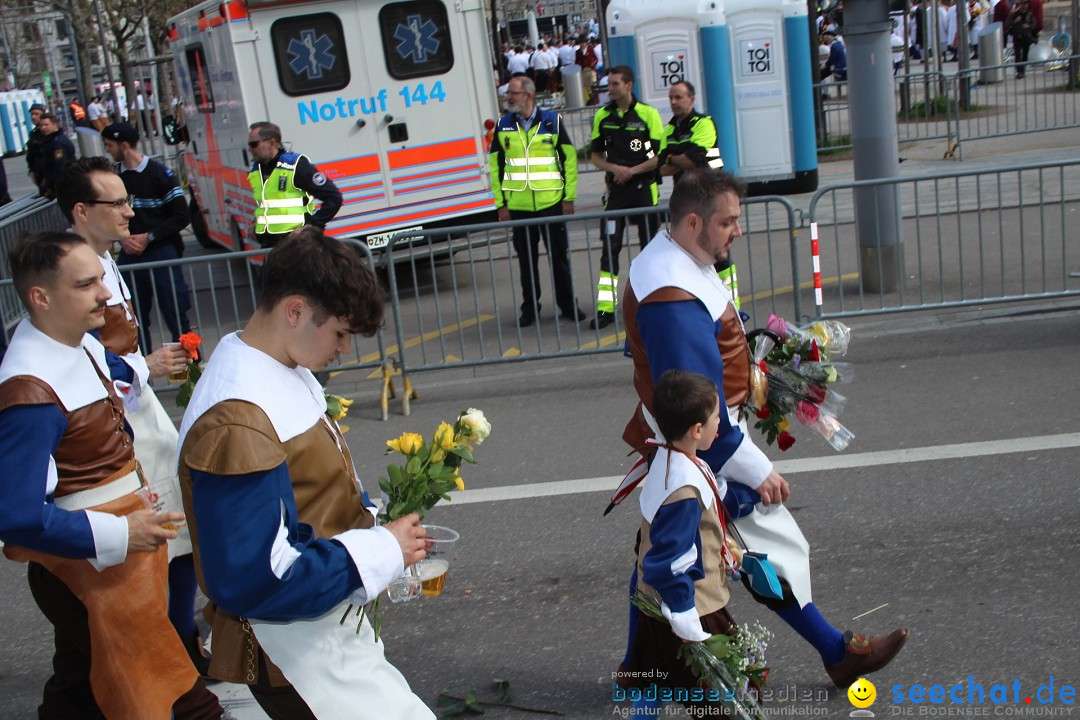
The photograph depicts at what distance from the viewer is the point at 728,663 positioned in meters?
3.41

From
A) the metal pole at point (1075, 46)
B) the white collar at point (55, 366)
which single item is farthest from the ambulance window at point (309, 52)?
the metal pole at point (1075, 46)

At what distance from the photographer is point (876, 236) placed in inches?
359

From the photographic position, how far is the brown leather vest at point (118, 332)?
4547 millimetres

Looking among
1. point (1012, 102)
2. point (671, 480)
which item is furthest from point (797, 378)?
point (1012, 102)

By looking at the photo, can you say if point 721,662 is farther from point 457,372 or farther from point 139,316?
point 139,316

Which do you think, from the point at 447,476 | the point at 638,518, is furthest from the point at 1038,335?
the point at 447,476

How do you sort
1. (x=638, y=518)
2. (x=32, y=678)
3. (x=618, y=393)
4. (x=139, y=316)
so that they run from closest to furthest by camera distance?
(x=32, y=678)
(x=638, y=518)
(x=618, y=393)
(x=139, y=316)

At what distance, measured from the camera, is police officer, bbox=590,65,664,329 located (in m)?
9.55

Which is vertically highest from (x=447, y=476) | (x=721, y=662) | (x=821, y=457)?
(x=447, y=476)

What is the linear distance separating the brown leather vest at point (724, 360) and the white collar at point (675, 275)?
1.5 inches

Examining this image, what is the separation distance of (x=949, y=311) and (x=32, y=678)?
650cm

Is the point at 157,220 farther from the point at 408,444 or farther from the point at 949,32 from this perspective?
the point at 949,32

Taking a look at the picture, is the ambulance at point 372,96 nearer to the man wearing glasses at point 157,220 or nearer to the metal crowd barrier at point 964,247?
the man wearing glasses at point 157,220

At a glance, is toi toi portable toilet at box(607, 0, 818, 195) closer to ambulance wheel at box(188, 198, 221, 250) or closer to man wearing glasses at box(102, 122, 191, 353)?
ambulance wheel at box(188, 198, 221, 250)
